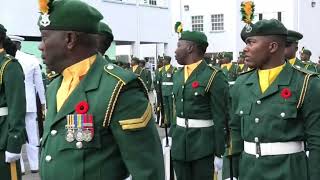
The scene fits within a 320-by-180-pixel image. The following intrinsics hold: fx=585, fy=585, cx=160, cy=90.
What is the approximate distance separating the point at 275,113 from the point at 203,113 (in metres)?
2.10

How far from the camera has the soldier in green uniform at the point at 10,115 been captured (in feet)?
16.9

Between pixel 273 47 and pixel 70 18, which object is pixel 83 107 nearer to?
pixel 70 18

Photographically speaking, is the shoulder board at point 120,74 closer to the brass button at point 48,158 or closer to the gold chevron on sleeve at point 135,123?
the gold chevron on sleeve at point 135,123

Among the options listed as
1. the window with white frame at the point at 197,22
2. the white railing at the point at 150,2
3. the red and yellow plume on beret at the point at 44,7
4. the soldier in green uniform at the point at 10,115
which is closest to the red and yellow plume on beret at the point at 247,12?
the soldier in green uniform at the point at 10,115

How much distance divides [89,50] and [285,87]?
204 centimetres

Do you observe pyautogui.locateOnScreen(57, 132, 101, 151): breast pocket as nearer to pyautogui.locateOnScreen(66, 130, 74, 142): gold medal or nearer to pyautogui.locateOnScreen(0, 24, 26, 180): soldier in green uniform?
pyautogui.locateOnScreen(66, 130, 74, 142): gold medal

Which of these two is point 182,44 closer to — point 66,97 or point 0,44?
point 0,44

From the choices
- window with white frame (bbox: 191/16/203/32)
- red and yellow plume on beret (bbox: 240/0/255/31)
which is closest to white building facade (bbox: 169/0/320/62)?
window with white frame (bbox: 191/16/203/32)

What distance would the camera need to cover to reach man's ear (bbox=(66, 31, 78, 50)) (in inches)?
120

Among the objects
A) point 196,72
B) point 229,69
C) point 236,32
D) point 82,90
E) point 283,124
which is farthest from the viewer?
point 236,32

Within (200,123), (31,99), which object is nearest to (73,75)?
(200,123)

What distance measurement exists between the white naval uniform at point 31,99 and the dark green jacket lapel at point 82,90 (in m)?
6.13

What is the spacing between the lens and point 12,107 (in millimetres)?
5180

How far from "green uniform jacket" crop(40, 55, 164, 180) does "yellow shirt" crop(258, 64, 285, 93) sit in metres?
1.87
